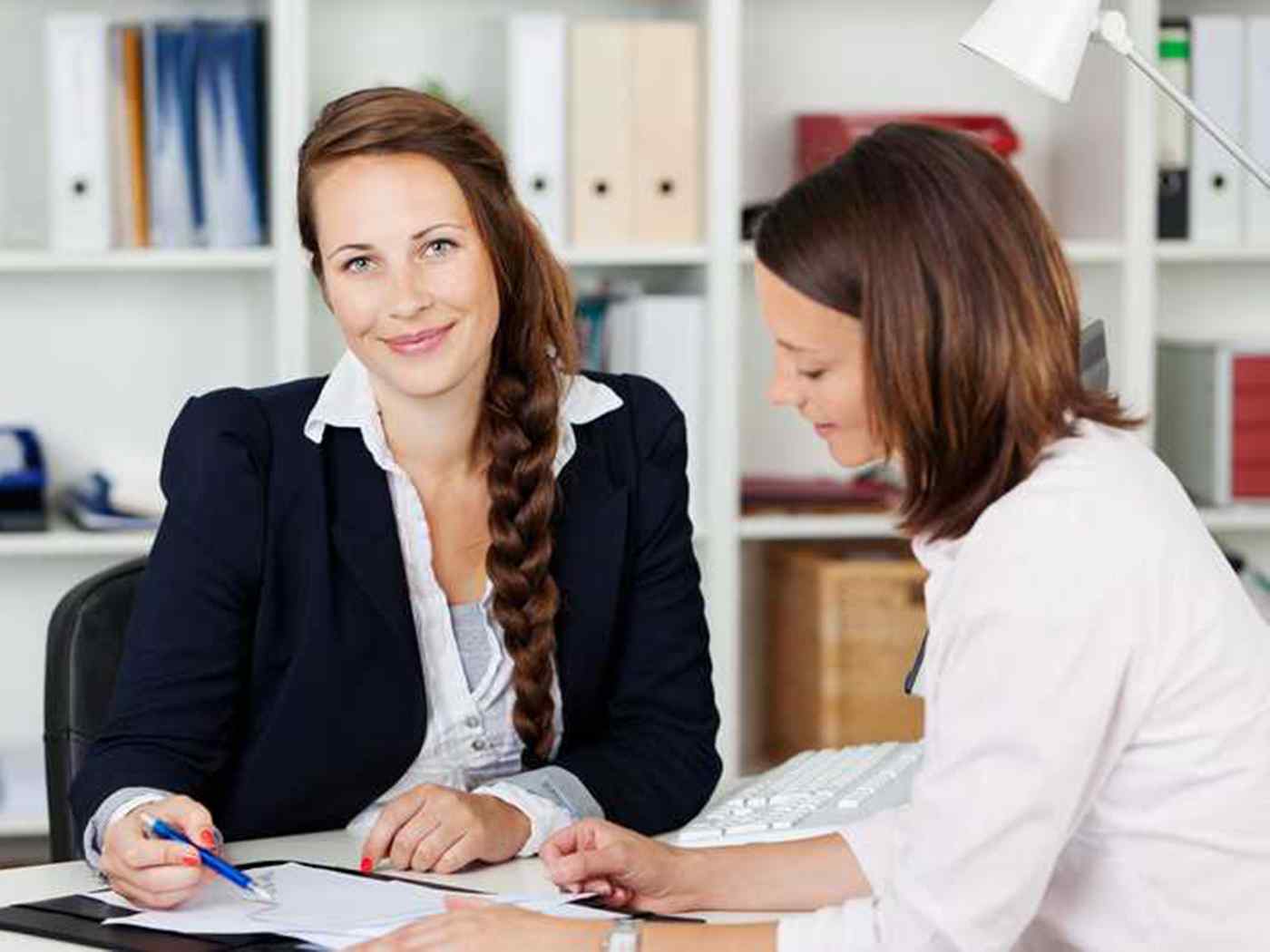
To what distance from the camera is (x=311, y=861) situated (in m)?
1.66

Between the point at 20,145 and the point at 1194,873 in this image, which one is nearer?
the point at 1194,873

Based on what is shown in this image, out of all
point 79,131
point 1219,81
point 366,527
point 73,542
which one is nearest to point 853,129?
point 1219,81

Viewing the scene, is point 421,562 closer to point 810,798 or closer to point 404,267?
point 404,267

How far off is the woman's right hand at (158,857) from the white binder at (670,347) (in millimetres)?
1804

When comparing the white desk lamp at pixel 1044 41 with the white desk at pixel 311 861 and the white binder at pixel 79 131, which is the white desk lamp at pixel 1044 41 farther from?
the white binder at pixel 79 131

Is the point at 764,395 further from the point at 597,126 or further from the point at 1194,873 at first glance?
the point at 1194,873

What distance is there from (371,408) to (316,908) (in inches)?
22.5

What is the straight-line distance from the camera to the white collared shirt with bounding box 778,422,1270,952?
1.22 meters

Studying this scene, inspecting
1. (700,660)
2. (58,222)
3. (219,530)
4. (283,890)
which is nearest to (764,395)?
(58,222)

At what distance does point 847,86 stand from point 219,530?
2097 millimetres

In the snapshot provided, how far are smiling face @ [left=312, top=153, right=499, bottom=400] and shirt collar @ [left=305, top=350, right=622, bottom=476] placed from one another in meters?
0.03

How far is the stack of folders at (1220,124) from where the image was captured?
3.38 meters

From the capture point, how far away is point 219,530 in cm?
180

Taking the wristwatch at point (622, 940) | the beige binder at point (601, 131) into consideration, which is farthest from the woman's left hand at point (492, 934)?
the beige binder at point (601, 131)
